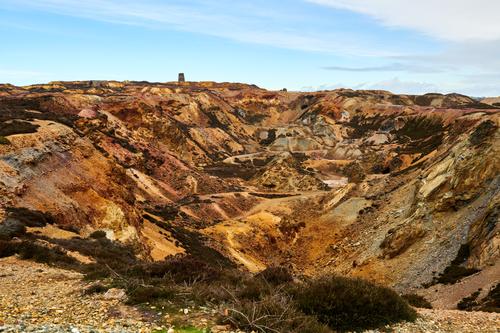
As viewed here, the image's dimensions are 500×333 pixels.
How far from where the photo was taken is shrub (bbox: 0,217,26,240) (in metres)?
24.5

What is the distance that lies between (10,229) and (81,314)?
17045 millimetres

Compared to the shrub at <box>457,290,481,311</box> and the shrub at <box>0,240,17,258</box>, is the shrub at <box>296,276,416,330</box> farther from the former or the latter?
the shrub at <box>0,240,17,258</box>

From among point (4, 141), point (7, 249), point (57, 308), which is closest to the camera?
point (57, 308)

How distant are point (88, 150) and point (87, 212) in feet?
47.9

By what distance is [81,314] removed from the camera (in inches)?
466

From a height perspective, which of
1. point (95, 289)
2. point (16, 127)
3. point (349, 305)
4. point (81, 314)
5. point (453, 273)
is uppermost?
point (16, 127)

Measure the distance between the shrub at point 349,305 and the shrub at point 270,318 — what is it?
3.02ft

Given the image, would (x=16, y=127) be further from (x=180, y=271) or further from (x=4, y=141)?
(x=180, y=271)

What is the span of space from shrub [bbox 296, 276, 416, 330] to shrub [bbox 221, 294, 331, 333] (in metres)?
0.92

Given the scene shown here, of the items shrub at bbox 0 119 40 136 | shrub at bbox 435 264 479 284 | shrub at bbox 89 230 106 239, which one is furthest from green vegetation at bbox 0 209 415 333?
shrub at bbox 0 119 40 136

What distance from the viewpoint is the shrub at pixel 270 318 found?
10.8m

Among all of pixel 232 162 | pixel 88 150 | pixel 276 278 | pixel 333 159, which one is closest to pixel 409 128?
pixel 333 159

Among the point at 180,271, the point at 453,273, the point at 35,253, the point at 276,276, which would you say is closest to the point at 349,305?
the point at 276,276

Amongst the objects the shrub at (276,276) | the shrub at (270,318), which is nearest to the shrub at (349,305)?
the shrub at (270,318)
